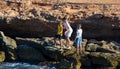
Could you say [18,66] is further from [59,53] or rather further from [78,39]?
[78,39]

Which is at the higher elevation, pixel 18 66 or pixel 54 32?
pixel 54 32

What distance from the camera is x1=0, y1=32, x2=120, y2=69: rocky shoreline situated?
23.8m

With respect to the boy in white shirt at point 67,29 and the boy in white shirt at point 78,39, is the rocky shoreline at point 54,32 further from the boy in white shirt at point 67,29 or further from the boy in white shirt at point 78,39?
the boy in white shirt at point 67,29

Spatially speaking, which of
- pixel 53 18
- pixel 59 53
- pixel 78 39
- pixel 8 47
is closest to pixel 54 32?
pixel 53 18

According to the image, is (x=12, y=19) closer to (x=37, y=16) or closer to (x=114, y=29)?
(x=37, y=16)

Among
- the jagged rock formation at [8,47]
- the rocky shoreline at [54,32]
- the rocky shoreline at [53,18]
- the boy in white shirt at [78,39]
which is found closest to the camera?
the boy in white shirt at [78,39]

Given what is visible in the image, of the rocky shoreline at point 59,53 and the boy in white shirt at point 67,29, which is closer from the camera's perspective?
the rocky shoreline at point 59,53

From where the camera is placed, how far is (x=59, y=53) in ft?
81.0

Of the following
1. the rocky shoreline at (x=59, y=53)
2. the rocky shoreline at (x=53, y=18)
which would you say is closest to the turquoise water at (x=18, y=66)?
the rocky shoreline at (x=59, y=53)

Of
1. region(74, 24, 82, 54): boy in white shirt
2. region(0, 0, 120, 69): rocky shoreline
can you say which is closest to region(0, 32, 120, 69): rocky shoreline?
region(0, 0, 120, 69): rocky shoreline

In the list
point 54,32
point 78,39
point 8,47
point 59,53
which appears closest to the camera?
point 78,39

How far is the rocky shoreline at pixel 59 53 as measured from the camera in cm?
2380

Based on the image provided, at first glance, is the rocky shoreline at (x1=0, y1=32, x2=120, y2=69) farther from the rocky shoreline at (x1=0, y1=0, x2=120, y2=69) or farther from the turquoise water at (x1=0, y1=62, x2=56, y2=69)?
the turquoise water at (x1=0, y1=62, x2=56, y2=69)

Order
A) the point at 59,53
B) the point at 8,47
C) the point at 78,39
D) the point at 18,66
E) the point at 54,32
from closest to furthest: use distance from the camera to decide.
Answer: the point at 78,39 → the point at 59,53 → the point at 18,66 → the point at 8,47 → the point at 54,32
